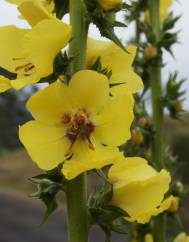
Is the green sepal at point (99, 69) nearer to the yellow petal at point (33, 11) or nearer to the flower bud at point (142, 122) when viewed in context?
the yellow petal at point (33, 11)

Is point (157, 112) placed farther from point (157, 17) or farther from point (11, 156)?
point (11, 156)

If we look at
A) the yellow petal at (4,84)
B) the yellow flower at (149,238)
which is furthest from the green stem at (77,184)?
the yellow flower at (149,238)

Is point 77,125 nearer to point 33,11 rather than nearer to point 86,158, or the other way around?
point 86,158

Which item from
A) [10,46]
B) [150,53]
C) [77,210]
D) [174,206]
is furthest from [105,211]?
[150,53]

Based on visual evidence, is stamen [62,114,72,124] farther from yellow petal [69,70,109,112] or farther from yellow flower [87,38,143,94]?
yellow flower [87,38,143,94]

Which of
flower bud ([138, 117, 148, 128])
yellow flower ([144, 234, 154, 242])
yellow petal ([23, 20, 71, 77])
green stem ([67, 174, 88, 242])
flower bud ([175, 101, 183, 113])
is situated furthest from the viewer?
flower bud ([175, 101, 183, 113])

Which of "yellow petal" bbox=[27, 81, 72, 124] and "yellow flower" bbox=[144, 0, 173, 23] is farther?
"yellow flower" bbox=[144, 0, 173, 23]

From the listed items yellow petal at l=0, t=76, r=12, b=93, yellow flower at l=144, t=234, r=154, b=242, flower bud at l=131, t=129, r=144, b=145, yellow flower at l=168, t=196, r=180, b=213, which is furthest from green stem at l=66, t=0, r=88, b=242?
flower bud at l=131, t=129, r=144, b=145
